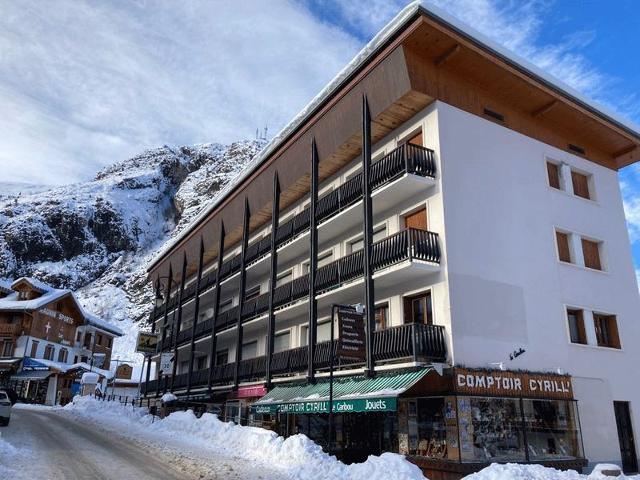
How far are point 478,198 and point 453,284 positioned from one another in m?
4.14

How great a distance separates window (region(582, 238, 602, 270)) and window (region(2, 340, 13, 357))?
60700 millimetres

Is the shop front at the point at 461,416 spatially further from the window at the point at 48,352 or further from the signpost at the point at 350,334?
the window at the point at 48,352

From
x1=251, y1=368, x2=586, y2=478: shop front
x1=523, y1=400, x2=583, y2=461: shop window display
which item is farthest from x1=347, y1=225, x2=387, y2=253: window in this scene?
x1=523, y1=400, x2=583, y2=461: shop window display

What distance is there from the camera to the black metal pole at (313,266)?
23000 mm

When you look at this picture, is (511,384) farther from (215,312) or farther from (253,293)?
(215,312)

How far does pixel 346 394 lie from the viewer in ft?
60.2

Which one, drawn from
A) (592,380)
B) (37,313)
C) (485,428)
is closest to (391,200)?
(485,428)

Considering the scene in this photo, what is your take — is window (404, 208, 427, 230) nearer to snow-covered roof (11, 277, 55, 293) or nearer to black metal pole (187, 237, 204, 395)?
black metal pole (187, 237, 204, 395)

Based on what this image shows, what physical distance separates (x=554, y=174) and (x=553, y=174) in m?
0.07

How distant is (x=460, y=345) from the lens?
17.6 metres

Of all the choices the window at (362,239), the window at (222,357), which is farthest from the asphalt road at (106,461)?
the window at (222,357)

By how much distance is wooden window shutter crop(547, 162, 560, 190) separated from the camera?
2405 cm

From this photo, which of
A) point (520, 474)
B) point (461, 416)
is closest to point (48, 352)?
point (461, 416)

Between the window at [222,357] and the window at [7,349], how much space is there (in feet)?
114
